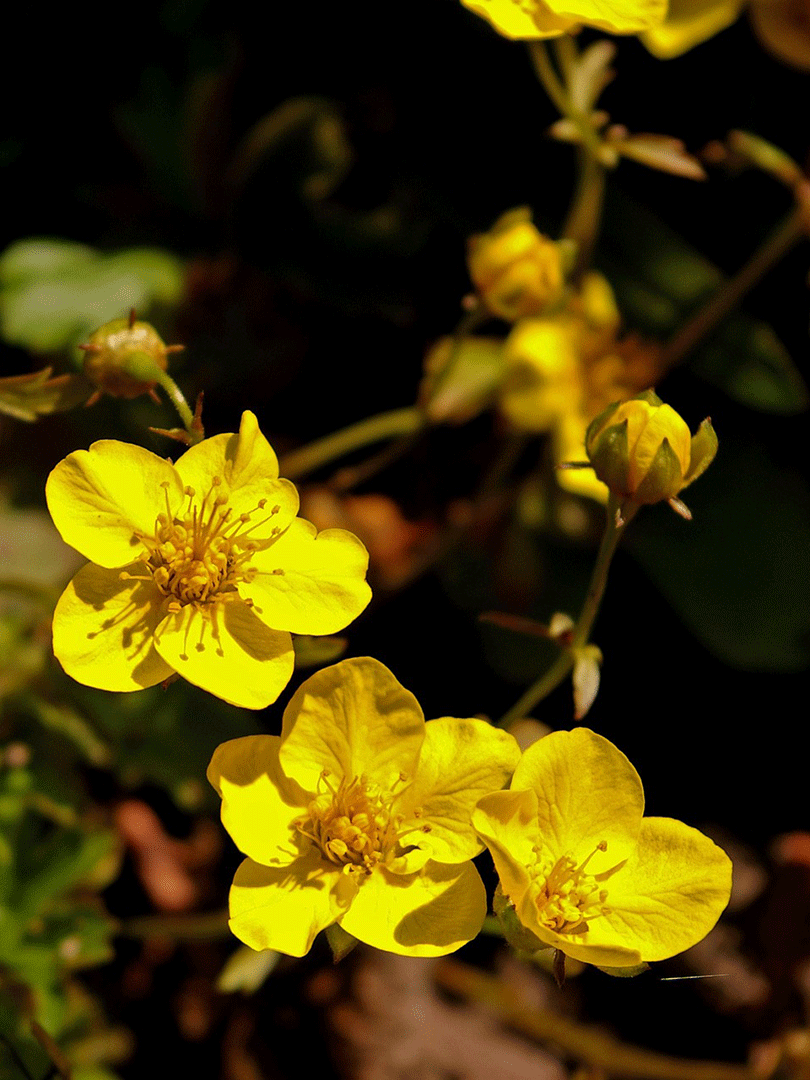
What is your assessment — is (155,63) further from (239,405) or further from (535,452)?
(535,452)

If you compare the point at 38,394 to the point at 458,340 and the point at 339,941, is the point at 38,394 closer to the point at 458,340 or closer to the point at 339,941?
the point at 458,340

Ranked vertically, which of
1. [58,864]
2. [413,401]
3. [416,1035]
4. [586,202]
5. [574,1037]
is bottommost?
[416,1035]

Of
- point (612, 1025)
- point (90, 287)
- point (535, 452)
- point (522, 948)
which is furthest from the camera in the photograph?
point (535, 452)

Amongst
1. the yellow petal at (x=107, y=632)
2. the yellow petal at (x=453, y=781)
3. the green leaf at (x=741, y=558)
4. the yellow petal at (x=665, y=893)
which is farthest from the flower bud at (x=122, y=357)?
the green leaf at (x=741, y=558)

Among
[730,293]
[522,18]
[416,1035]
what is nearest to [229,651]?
[522,18]

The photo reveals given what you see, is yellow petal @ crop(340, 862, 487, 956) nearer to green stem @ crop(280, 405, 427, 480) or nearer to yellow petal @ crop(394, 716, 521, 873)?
yellow petal @ crop(394, 716, 521, 873)

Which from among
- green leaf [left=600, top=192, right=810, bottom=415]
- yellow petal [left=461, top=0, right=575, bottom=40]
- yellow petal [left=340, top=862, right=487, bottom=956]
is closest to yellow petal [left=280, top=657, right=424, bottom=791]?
yellow petal [left=340, top=862, right=487, bottom=956]

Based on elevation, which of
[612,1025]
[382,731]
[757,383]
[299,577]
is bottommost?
[612,1025]

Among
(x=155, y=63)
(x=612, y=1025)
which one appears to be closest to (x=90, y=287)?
(x=155, y=63)
